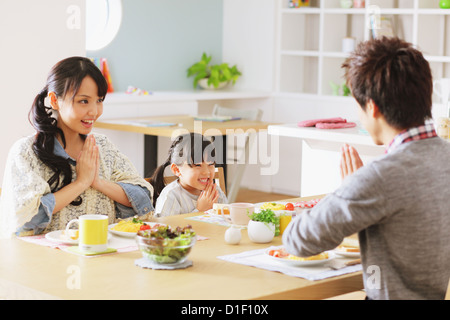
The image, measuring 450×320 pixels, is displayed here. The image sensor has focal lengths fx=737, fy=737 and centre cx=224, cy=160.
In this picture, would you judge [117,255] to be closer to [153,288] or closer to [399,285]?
[153,288]

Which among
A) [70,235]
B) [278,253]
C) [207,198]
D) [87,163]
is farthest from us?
[207,198]

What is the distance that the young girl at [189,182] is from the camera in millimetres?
2652

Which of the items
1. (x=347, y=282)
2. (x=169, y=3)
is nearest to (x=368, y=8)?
(x=169, y=3)

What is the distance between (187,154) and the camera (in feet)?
8.97

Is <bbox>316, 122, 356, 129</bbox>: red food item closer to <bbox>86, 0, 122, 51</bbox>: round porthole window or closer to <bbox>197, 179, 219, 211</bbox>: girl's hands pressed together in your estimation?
<bbox>197, 179, 219, 211</bbox>: girl's hands pressed together

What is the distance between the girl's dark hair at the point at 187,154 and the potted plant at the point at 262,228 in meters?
0.71

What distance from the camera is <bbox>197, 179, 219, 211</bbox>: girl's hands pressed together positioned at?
2.62 meters

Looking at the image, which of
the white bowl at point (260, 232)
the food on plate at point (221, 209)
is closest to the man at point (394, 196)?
the white bowl at point (260, 232)

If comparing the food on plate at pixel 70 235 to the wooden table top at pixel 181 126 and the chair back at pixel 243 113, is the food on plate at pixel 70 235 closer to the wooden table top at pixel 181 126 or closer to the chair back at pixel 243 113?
the wooden table top at pixel 181 126

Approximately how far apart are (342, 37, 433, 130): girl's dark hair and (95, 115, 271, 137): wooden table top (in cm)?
310

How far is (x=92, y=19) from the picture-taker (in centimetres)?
576

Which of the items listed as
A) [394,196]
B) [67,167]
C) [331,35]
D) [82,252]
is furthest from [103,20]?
[394,196]

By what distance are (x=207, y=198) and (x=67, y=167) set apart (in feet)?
1.95

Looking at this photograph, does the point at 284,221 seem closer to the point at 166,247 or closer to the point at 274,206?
the point at 274,206
